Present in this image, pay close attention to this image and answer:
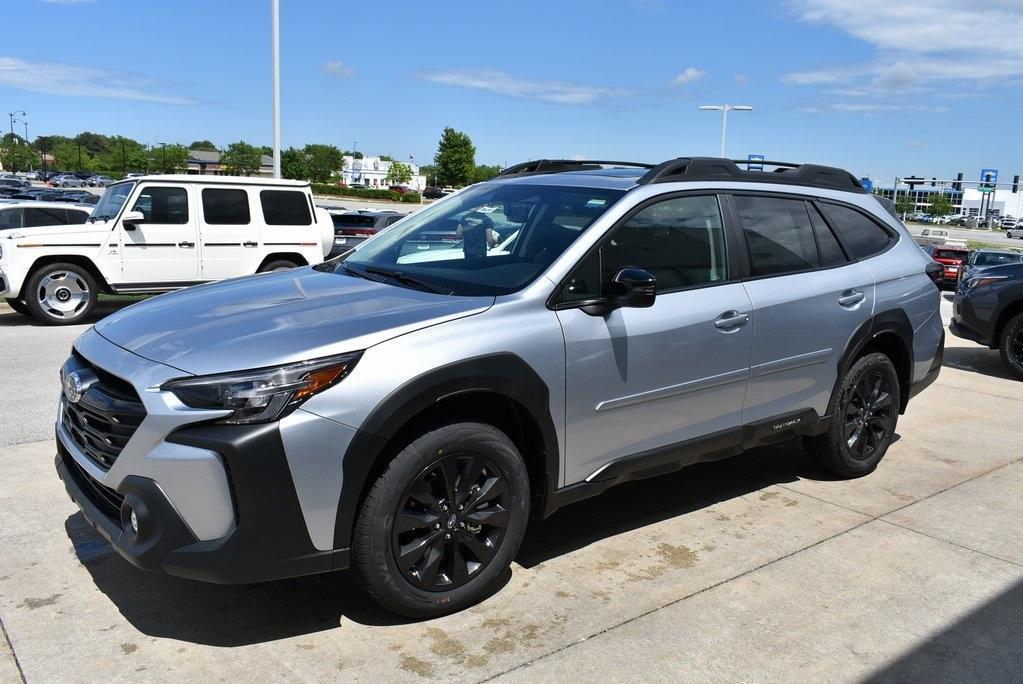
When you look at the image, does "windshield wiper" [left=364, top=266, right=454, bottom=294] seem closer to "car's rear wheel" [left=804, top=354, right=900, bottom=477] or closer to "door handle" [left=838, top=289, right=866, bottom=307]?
"door handle" [left=838, top=289, right=866, bottom=307]

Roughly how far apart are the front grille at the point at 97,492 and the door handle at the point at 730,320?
8.97ft

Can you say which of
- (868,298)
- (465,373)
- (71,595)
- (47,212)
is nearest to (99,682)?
(71,595)

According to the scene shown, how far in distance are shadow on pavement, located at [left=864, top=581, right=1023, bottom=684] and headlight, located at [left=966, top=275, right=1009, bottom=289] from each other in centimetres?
664

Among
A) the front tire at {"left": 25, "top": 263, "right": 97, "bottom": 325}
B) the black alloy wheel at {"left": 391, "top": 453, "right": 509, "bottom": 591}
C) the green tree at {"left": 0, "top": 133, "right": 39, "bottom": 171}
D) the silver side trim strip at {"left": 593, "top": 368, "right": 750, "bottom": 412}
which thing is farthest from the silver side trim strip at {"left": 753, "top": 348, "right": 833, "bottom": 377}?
the green tree at {"left": 0, "top": 133, "right": 39, "bottom": 171}

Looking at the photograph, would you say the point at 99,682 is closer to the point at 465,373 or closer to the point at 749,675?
the point at 465,373

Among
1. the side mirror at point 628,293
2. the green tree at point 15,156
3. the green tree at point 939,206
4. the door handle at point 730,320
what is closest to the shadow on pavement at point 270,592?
the door handle at point 730,320

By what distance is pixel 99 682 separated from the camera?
9.95 feet

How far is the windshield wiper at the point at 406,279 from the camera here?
12.7 feet

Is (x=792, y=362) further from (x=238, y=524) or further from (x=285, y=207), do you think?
(x=285, y=207)

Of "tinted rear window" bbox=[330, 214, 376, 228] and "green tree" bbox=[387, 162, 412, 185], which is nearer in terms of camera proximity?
"tinted rear window" bbox=[330, 214, 376, 228]

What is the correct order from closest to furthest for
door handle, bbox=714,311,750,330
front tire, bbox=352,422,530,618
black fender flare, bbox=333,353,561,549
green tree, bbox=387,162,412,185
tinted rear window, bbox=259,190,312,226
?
black fender flare, bbox=333,353,561,549 → front tire, bbox=352,422,530,618 → door handle, bbox=714,311,750,330 → tinted rear window, bbox=259,190,312,226 → green tree, bbox=387,162,412,185

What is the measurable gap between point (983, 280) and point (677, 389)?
278 inches

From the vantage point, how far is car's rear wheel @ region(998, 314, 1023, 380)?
9227mm

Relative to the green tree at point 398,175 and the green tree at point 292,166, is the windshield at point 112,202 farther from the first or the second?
the green tree at point 398,175
